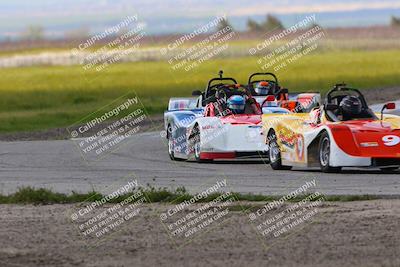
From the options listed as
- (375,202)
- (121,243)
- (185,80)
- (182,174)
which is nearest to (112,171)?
(182,174)

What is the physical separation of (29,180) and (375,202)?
21.1 ft

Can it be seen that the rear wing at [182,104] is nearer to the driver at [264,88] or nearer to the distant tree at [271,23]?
the driver at [264,88]

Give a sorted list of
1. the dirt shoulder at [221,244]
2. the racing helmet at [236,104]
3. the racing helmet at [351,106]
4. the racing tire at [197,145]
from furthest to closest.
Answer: the racing helmet at [236,104] < the racing tire at [197,145] < the racing helmet at [351,106] < the dirt shoulder at [221,244]

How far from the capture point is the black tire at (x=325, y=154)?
798 inches

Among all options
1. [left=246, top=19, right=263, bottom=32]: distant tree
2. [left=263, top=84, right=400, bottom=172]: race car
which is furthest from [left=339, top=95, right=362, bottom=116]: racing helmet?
[left=246, top=19, right=263, bottom=32]: distant tree

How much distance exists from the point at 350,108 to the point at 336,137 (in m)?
1.06

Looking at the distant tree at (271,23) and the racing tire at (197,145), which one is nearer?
the racing tire at (197,145)

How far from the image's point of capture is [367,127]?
790 inches

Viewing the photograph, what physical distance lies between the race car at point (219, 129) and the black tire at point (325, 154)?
2715mm

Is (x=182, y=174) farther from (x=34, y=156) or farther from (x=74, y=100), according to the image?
(x=74, y=100)

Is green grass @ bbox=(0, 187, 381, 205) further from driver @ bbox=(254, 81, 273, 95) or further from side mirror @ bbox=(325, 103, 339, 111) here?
driver @ bbox=(254, 81, 273, 95)

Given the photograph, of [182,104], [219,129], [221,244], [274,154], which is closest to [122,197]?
[221,244]

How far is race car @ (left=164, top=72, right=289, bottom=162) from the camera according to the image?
2338 cm

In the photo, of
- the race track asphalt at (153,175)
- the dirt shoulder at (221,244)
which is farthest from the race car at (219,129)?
the dirt shoulder at (221,244)
